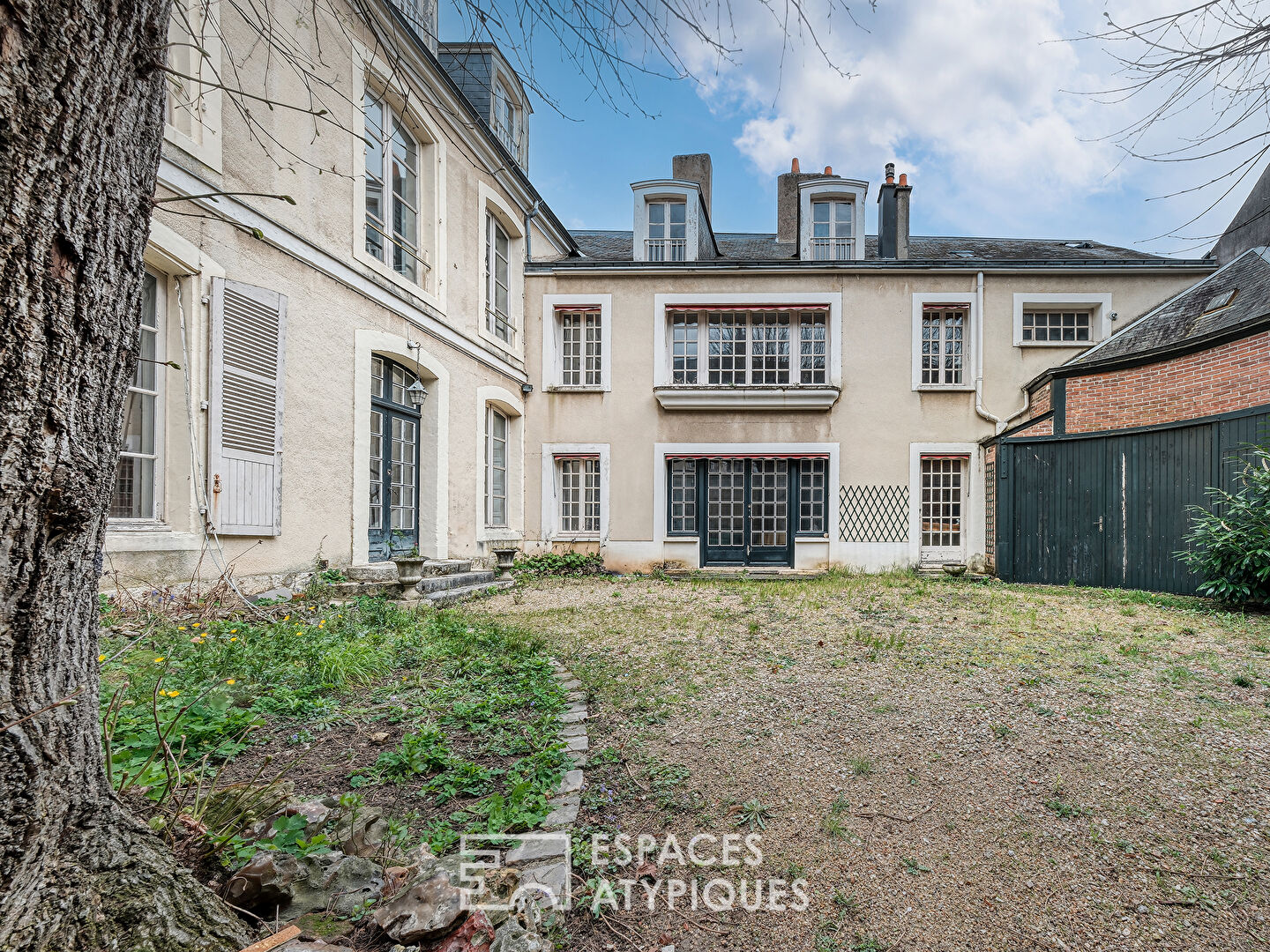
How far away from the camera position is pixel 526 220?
37.2 feet

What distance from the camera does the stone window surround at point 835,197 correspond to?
11664 millimetres

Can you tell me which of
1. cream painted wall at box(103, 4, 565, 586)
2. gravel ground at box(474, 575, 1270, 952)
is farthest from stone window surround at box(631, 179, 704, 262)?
gravel ground at box(474, 575, 1270, 952)

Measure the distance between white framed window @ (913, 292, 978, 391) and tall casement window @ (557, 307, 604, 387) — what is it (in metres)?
5.79

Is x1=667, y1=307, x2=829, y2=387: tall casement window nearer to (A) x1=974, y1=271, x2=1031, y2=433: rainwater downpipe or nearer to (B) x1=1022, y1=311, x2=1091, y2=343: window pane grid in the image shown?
(A) x1=974, y1=271, x2=1031, y2=433: rainwater downpipe

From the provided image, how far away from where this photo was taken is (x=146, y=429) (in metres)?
4.91

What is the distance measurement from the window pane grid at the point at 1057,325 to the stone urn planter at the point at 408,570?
35.7 ft

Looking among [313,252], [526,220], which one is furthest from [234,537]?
[526,220]

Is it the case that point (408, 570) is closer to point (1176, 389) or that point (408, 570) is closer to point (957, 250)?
point (1176, 389)

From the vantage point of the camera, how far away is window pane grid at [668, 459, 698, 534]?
1130 centimetres

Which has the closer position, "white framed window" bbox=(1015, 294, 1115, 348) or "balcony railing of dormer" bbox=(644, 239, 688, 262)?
"white framed window" bbox=(1015, 294, 1115, 348)

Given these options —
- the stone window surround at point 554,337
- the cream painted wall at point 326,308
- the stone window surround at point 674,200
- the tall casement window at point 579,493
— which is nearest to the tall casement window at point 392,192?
the cream painted wall at point 326,308

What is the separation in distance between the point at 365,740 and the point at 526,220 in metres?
10.5

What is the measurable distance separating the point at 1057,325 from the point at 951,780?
11286mm

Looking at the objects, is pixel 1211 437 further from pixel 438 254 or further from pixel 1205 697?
pixel 438 254
